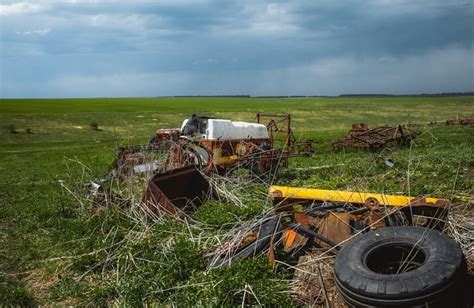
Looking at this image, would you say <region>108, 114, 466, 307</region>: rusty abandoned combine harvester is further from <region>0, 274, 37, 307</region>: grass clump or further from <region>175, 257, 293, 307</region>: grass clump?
<region>0, 274, 37, 307</region>: grass clump

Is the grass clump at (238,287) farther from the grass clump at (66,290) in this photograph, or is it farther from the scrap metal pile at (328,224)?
the grass clump at (66,290)

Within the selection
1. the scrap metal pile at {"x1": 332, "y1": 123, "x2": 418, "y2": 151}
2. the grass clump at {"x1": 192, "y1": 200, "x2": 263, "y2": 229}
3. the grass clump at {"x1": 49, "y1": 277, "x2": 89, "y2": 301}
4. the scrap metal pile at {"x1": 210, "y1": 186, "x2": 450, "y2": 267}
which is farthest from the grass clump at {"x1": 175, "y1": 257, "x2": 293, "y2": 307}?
the scrap metal pile at {"x1": 332, "y1": 123, "x2": 418, "y2": 151}

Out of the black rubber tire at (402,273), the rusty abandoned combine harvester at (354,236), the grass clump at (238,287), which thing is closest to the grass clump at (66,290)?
the grass clump at (238,287)

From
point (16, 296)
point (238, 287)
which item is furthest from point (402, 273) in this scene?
point (16, 296)

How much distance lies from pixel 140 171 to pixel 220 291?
576 cm

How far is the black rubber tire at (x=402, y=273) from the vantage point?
427 centimetres

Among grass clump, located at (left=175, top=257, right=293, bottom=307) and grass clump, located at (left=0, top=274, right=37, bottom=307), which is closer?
grass clump, located at (left=175, top=257, right=293, bottom=307)

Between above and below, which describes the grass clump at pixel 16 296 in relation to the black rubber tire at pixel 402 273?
below

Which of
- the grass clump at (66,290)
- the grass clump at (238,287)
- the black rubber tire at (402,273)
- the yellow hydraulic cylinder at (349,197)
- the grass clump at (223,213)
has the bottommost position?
the grass clump at (66,290)

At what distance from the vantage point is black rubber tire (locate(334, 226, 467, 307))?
4266 mm

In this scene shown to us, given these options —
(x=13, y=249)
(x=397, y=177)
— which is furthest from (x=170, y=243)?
(x=397, y=177)

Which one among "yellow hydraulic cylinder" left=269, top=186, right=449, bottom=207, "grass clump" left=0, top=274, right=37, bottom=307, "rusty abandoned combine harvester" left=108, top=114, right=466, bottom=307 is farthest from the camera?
"yellow hydraulic cylinder" left=269, top=186, right=449, bottom=207

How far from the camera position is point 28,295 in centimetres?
592

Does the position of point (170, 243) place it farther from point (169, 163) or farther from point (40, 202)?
point (40, 202)
